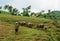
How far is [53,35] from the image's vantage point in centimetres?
2334

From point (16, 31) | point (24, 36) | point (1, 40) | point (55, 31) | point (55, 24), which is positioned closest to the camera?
point (1, 40)

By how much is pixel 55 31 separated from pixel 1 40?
25.4 feet

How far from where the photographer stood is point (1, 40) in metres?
19.8

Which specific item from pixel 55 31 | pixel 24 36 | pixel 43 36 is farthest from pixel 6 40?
pixel 55 31

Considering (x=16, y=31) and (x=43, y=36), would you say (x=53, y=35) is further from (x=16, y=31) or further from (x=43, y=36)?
(x=16, y=31)

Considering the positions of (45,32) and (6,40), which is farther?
(45,32)

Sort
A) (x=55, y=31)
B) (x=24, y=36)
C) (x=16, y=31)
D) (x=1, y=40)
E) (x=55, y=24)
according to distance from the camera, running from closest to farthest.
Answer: (x=1, y=40), (x=24, y=36), (x=16, y=31), (x=55, y=31), (x=55, y=24)

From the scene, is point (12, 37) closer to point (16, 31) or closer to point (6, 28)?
point (16, 31)

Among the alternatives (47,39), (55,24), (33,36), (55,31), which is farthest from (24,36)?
(55,24)

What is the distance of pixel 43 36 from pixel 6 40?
3.83 m

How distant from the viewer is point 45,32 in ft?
77.6

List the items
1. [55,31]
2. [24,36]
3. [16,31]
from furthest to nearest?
1. [55,31]
2. [16,31]
3. [24,36]

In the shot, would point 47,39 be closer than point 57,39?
Yes

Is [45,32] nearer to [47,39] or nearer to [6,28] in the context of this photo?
[47,39]
